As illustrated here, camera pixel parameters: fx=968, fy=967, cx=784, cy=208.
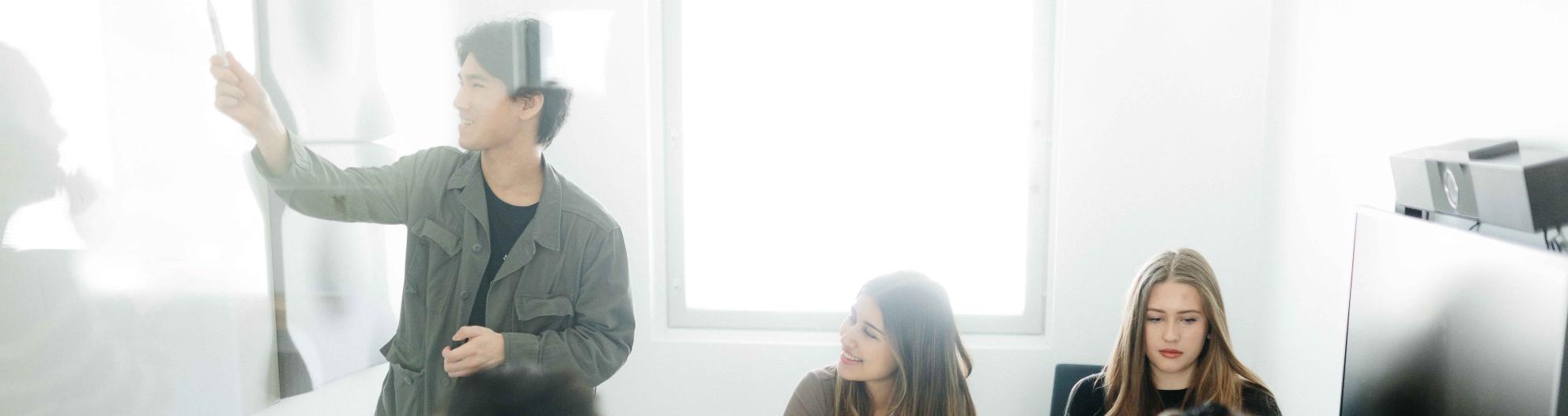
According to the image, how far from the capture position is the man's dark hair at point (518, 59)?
157cm

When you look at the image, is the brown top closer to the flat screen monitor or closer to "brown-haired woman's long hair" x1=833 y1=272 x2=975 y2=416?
"brown-haired woman's long hair" x1=833 y1=272 x2=975 y2=416

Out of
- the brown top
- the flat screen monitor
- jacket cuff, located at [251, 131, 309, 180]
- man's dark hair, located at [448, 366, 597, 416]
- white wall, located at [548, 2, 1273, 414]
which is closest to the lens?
the flat screen monitor

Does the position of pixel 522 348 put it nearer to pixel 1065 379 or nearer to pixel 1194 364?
pixel 1194 364

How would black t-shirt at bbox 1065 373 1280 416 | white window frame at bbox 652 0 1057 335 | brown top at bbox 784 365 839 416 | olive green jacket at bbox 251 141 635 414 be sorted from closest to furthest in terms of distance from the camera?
1. olive green jacket at bbox 251 141 635 414
2. black t-shirt at bbox 1065 373 1280 416
3. brown top at bbox 784 365 839 416
4. white window frame at bbox 652 0 1057 335

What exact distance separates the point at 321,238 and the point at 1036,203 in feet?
6.68

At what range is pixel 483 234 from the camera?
157 cm

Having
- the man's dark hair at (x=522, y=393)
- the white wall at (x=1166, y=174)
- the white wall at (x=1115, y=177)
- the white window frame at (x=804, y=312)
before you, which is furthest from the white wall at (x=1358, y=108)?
the man's dark hair at (x=522, y=393)

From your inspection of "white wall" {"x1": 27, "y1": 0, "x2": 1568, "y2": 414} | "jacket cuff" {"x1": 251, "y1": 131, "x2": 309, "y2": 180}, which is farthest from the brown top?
"jacket cuff" {"x1": 251, "y1": 131, "x2": 309, "y2": 180}

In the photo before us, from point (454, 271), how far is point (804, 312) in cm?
150

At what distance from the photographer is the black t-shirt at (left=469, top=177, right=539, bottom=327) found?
1573mm

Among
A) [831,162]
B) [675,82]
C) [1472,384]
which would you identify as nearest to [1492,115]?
[1472,384]

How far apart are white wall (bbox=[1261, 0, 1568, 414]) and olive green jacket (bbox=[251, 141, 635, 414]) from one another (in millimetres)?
1515

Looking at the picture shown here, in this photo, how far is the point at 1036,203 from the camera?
2.85 meters

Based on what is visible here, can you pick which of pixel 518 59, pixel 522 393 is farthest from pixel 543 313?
pixel 518 59
